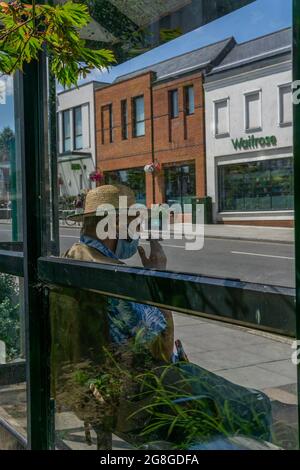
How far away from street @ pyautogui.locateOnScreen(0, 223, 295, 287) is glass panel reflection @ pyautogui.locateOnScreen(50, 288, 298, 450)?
15cm

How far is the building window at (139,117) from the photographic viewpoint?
2076 millimetres

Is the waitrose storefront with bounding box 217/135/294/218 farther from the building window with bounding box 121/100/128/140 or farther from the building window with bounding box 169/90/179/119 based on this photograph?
the building window with bounding box 121/100/128/140

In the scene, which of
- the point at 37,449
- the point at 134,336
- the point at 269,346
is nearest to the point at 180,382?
the point at 134,336

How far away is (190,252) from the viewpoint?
1.87 meters

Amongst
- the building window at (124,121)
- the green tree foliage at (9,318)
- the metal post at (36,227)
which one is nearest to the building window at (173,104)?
the building window at (124,121)

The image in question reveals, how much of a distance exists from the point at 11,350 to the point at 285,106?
8.49ft

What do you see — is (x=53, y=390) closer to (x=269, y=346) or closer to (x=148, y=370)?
(x=148, y=370)

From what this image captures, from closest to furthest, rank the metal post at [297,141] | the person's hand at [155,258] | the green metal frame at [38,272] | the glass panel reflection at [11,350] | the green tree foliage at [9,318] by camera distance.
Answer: the metal post at [297,141]
the person's hand at [155,258]
the green metal frame at [38,272]
the glass panel reflection at [11,350]
the green tree foliage at [9,318]

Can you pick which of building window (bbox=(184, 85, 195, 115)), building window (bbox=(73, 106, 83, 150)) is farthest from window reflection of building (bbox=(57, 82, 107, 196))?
building window (bbox=(184, 85, 195, 115))

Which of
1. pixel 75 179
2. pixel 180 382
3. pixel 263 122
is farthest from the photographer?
Answer: pixel 75 179

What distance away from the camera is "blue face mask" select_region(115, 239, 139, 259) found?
232 cm

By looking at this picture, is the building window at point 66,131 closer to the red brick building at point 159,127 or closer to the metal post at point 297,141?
the red brick building at point 159,127

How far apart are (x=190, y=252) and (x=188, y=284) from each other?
117mm

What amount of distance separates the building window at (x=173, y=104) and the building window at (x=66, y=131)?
0.72 metres
